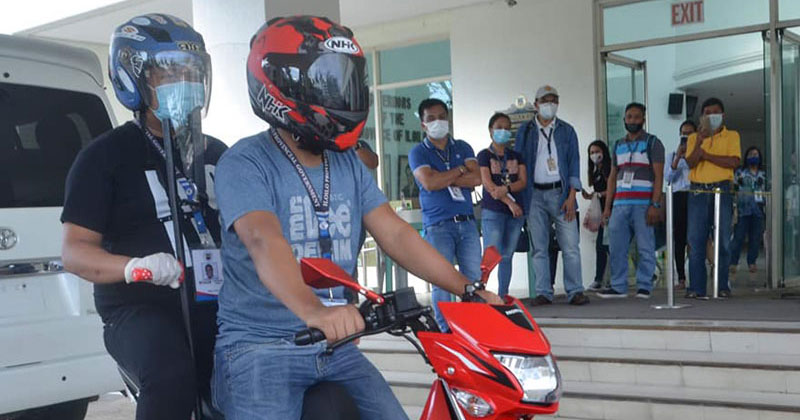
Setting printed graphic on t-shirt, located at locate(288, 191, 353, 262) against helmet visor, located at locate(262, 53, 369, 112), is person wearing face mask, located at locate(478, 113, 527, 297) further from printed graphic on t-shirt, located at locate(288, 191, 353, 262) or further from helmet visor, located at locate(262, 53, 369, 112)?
helmet visor, located at locate(262, 53, 369, 112)

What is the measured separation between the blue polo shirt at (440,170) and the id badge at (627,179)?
177 cm

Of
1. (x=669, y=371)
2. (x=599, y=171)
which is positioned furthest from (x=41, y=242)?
(x=599, y=171)

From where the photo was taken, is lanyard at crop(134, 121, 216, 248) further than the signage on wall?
No

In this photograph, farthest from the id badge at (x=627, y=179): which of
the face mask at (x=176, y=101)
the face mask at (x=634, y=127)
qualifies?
the face mask at (x=176, y=101)

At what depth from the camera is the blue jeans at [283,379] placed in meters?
2.05

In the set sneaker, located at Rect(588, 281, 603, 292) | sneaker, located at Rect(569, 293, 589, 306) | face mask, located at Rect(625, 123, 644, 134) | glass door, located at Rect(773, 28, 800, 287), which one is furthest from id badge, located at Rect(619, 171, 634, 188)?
glass door, located at Rect(773, 28, 800, 287)

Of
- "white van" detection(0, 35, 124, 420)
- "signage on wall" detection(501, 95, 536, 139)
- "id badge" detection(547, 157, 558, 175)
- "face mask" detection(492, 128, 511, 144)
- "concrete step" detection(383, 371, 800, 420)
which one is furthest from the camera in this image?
"signage on wall" detection(501, 95, 536, 139)

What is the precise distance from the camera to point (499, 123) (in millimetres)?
7840

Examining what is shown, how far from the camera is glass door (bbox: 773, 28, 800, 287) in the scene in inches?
357

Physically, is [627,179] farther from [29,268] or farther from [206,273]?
[206,273]

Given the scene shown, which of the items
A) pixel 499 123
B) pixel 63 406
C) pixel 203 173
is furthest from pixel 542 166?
pixel 203 173

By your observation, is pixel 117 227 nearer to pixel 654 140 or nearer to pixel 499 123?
pixel 499 123

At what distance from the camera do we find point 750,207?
31.0 ft

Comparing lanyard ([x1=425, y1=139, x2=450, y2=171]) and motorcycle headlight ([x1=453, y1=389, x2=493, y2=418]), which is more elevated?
lanyard ([x1=425, y1=139, x2=450, y2=171])
